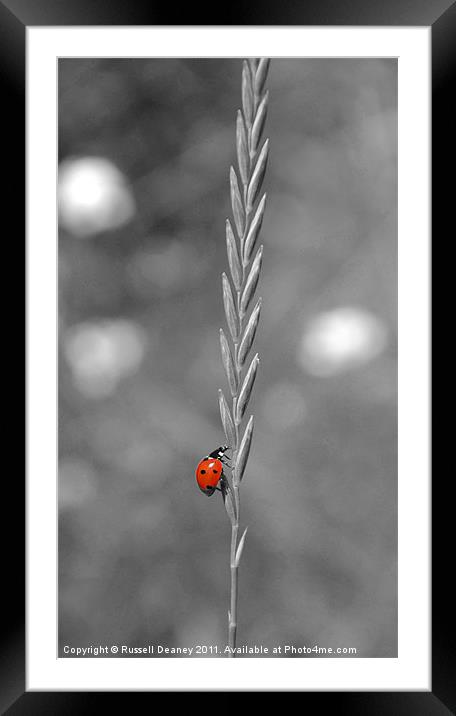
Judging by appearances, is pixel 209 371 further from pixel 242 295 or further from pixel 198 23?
pixel 198 23

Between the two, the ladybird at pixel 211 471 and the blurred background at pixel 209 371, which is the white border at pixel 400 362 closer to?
the blurred background at pixel 209 371

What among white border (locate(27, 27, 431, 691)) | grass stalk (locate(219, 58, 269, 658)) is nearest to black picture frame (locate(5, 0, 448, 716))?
white border (locate(27, 27, 431, 691))

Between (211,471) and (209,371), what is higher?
(209,371)

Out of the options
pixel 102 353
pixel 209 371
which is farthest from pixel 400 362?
pixel 102 353

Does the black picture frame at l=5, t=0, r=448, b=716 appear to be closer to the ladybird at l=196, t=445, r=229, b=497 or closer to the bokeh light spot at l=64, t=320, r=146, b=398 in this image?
the bokeh light spot at l=64, t=320, r=146, b=398

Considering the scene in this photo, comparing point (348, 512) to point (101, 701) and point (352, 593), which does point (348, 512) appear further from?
point (101, 701)

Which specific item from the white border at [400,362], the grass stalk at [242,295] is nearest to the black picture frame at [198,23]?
the white border at [400,362]
